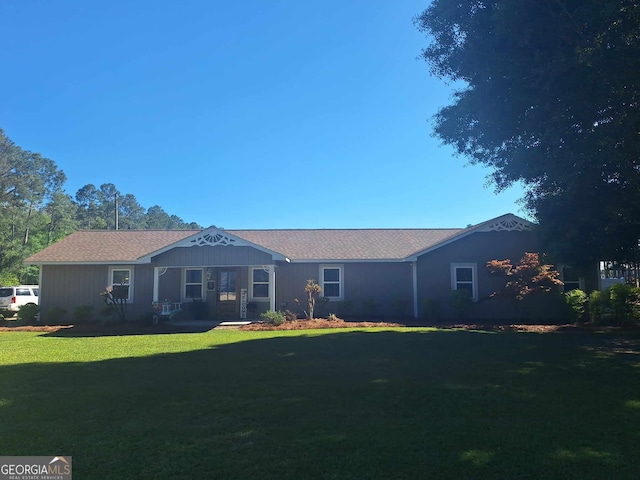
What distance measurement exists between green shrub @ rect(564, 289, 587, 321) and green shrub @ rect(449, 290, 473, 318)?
12.1 ft

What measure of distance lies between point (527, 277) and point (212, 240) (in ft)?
40.4

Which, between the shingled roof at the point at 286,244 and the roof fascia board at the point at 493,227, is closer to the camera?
the roof fascia board at the point at 493,227

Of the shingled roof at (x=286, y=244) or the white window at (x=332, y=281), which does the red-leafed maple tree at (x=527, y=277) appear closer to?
the shingled roof at (x=286, y=244)

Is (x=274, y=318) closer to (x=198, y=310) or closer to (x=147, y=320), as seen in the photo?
(x=198, y=310)

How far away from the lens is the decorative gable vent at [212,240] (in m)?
16.8

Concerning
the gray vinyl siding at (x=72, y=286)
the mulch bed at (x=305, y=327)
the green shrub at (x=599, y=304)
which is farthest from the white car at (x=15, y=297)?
the green shrub at (x=599, y=304)

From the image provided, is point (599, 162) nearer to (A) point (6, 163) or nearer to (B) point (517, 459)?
(B) point (517, 459)

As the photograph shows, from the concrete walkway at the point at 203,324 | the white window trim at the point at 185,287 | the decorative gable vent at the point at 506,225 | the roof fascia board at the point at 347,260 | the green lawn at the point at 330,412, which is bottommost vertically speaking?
the green lawn at the point at 330,412

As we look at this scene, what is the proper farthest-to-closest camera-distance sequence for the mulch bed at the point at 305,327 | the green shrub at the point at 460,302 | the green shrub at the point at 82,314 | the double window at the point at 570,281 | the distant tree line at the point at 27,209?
1. the distant tree line at the point at 27,209
2. the double window at the point at 570,281
3. the green shrub at the point at 460,302
4. the green shrub at the point at 82,314
5. the mulch bed at the point at 305,327

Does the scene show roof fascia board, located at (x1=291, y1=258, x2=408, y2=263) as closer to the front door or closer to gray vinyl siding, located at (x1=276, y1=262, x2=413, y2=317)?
gray vinyl siding, located at (x1=276, y1=262, x2=413, y2=317)

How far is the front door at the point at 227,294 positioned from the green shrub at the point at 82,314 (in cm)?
512

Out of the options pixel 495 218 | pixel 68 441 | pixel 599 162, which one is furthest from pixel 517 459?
pixel 495 218

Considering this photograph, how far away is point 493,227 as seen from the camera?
18109 mm

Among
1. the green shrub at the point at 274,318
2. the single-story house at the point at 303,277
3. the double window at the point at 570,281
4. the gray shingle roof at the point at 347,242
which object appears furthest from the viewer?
the gray shingle roof at the point at 347,242
